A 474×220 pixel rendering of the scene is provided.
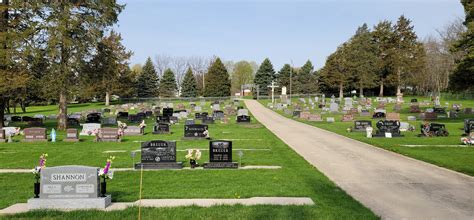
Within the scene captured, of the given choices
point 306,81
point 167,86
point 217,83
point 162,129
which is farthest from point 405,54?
point 162,129

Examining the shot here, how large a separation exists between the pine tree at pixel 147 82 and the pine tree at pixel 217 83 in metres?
13.7

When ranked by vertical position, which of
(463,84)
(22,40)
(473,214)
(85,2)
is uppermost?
(85,2)

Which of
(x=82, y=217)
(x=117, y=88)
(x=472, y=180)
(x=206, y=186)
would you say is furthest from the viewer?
(x=117, y=88)

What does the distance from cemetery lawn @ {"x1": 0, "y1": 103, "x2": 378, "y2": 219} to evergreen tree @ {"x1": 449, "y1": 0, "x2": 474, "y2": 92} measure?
2063cm

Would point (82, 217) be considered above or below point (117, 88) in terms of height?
below

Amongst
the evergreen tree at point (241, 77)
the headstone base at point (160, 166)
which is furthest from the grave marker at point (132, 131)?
the evergreen tree at point (241, 77)

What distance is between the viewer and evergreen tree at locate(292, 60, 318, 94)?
109438mm

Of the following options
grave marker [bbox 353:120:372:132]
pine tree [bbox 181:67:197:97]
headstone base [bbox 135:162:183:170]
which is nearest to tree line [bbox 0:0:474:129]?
pine tree [bbox 181:67:197:97]

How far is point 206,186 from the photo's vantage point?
1243 cm

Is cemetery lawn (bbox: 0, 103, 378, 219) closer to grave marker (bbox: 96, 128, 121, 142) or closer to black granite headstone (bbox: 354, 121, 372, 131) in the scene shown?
grave marker (bbox: 96, 128, 121, 142)

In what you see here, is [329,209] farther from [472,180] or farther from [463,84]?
[463,84]

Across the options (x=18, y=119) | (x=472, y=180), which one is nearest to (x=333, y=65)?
(x=18, y=119)

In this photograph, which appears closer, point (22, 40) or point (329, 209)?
point (329, 209)

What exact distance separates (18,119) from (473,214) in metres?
45.9
